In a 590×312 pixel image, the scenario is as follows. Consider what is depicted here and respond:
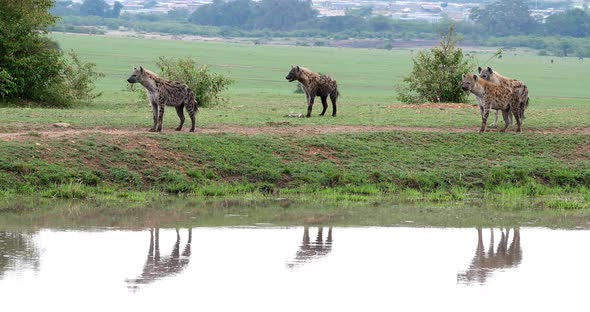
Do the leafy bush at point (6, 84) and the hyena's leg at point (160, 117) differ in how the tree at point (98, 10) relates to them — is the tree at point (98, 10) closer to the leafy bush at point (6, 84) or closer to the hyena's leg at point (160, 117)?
the leafy bush at point (6, 84)

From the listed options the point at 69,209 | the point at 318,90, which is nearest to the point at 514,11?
the point at 318,90

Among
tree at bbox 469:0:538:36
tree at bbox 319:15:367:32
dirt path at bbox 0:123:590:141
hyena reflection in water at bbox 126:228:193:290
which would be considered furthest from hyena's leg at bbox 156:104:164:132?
tree at bbox 319:15:367:32

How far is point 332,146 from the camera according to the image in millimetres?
17297

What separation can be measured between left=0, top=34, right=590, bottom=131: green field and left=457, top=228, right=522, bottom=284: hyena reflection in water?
258 inches

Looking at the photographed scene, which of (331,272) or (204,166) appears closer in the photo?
(331,272)

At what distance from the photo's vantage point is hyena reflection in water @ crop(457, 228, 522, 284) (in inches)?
438

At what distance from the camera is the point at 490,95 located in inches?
724

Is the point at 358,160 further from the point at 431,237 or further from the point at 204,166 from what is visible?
the point at 431,237

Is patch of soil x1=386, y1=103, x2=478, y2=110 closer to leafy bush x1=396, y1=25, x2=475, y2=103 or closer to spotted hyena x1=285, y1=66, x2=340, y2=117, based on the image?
leafy bush x1=396, y1=25, x2=475, y2=103

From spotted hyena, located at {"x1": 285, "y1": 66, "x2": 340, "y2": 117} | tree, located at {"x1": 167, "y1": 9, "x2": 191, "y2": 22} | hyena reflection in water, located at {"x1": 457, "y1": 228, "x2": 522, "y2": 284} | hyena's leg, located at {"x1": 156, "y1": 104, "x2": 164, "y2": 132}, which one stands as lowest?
tree, located at {"x1": 167, "y1": 9, "x2": 191, "y2": 22}

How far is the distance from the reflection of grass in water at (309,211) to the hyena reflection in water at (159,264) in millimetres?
1158

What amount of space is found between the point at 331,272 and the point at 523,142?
308 inches

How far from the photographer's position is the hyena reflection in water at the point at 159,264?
10586 millimetres

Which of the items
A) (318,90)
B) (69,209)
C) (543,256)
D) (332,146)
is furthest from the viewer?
(318,90)
